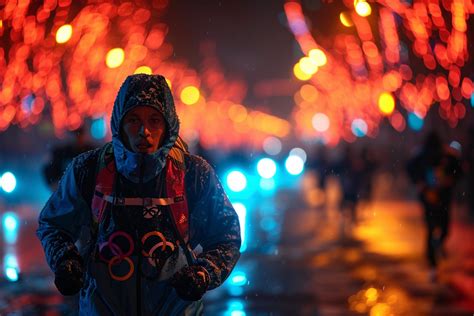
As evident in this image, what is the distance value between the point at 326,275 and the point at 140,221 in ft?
25.9

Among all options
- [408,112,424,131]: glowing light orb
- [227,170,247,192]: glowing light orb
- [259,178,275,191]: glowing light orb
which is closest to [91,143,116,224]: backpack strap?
[227,170,247,192]: glowing light orb

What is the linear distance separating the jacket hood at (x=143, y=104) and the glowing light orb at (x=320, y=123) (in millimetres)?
114638

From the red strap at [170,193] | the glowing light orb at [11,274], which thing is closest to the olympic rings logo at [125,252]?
the red strap at [170,193]

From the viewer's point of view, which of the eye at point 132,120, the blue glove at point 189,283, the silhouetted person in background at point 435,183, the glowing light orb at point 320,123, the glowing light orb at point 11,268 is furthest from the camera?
the glowing light orb at point 320,123

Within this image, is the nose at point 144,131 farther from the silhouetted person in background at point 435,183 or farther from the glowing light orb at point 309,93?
the glowing light orb at point 309,93

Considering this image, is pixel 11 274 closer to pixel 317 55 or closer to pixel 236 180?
pixel 236 180

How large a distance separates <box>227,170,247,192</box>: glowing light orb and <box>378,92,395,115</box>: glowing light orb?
1722 cm

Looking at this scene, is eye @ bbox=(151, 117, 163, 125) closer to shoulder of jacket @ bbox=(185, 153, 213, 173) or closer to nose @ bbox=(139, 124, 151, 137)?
nose @ bbox=(139, 124, 151, 137)

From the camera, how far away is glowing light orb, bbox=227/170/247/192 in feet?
89.0

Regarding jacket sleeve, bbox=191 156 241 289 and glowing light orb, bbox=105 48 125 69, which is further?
glowing light orb, bbox=105 48 125 69

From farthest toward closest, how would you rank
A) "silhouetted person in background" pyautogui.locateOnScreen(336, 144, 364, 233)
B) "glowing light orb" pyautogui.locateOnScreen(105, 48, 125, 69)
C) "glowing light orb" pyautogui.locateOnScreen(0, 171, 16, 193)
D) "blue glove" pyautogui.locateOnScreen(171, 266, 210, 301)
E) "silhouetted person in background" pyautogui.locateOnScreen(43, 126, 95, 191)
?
"glowing light orb" pyautogui.locateOnScreen(105, 48, 125, 69) → "glowing light orb" pyautogui.locateOnScreen(0, 171, 16, 193) → "silhouetted person in background" pyautogui.locateOnScreen(336, 144, 364, 233) → "silhouetted person in background" pyautogui.locateOnScreen(43, 126, 95, 191) → "blue glove" pyautogui.locateOnScreen(171, 266, 210, 301)

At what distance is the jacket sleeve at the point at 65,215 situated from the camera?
3.58 meters

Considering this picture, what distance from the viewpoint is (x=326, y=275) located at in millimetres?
11141

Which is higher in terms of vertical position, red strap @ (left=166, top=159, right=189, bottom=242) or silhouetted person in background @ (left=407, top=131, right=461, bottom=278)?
red strap @ (left=166, top=159, right=189, bottom=242)
